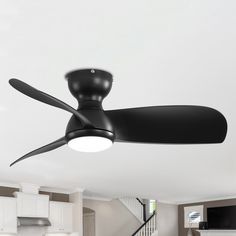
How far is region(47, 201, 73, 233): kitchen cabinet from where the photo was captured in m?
9.09

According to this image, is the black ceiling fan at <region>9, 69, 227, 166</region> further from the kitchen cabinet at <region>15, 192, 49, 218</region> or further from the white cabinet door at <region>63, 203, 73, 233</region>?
the white cabinet door at <region>63, 203, 73, 233</region>

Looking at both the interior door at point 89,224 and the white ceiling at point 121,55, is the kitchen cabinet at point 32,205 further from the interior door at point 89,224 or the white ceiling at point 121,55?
the white ceiling at point 121,55

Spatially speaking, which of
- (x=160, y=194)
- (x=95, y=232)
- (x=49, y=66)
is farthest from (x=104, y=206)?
(x=49, y=66)

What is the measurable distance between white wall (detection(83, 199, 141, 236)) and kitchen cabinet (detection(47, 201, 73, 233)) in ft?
5.38

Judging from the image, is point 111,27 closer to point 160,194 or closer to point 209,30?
point 209,30

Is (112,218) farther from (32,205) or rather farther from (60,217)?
(32,205)

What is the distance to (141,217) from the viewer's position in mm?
12477

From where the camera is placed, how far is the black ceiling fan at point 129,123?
2.57 m

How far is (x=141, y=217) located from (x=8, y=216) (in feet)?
17.3

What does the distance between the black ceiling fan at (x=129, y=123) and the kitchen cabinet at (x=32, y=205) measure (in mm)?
6107

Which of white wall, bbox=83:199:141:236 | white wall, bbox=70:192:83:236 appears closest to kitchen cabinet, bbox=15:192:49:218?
white wall, bbox=70:192:83:236

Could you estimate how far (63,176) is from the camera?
319 inches

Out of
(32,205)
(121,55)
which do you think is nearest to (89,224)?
(32,205)

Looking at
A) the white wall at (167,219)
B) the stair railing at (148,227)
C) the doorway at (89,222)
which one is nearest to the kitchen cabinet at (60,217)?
the doorway at (89,222)
